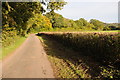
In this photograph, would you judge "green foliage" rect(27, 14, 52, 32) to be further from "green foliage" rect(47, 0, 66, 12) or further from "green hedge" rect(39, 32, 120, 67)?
"green hedge" rect(39, 32, 120, 67)

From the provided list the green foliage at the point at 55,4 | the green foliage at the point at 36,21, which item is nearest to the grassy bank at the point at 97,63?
the green foliage at the point at 55,4

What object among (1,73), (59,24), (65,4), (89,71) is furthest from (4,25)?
(59,24)

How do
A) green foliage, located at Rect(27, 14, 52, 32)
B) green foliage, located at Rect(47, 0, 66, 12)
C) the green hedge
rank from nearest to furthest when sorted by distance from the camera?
1. the green hedge
2. green foliage, located at Rect(47, 0, 66, 12)
3. green foliage, located at Rect(27, 14, 52, 32)

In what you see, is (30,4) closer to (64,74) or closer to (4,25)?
(4,25)

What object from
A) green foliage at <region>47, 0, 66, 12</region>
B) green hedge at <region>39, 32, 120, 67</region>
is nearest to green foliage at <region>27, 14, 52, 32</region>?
green foliage at <region>47, 0, 66, 12</region>

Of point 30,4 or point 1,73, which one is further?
point 30,4

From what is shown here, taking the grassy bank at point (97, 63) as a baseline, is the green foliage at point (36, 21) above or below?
above

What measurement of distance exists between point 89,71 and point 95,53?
2.41 meters

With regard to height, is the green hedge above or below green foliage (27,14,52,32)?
below

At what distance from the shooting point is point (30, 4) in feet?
39.8

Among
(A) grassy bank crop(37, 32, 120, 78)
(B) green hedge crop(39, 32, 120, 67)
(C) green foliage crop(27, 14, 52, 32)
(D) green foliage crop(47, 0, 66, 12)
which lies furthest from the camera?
(C) green foliage crop(27, 14, 52, 32)

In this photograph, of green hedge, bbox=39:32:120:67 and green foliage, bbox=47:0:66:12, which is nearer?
green hedge, bbox=39:32:120:67

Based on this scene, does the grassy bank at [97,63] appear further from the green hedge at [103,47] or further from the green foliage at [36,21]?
the green foliage at [36,21]

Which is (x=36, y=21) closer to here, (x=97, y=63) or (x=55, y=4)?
(x=55, y=4)
